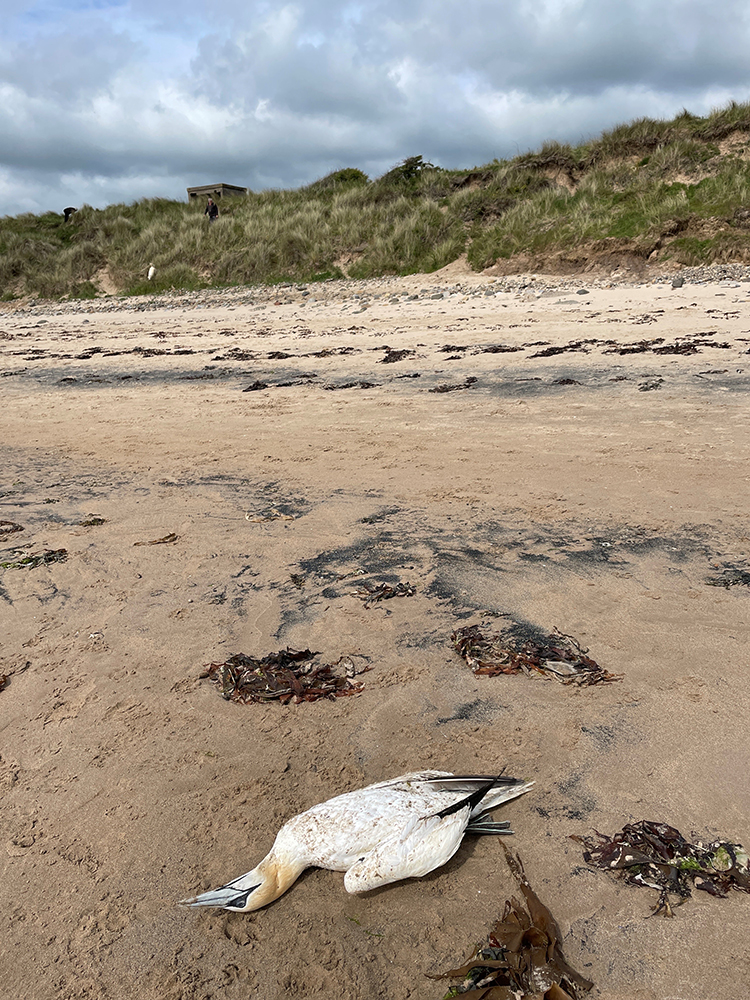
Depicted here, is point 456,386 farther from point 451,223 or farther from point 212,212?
point 212,212

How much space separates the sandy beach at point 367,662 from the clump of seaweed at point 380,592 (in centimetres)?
5

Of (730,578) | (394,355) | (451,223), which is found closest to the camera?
(730,578)

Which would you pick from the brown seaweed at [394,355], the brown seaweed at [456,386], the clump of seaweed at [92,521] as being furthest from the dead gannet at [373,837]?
the brown seaweed at [394,355]

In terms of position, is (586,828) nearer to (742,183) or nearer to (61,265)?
(742,183)

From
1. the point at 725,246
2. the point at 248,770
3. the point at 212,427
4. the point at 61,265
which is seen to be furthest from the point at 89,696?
the point at 61,265

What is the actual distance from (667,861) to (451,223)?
18532 millimetres

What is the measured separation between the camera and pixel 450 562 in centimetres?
402

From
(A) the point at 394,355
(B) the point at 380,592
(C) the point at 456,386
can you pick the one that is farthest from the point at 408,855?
(A) the point at 394,355

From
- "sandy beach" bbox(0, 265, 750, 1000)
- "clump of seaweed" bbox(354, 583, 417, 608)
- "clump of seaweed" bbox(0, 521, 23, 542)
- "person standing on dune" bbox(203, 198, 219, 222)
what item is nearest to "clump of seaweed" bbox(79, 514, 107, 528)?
"sandy beach" bbox(0, 265, 750, 1000)

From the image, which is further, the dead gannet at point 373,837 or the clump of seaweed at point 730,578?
the clump of seaweed at point 730,578

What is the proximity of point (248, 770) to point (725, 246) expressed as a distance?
15.0 meters

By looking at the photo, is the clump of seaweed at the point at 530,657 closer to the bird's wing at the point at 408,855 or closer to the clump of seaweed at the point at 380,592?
the clump of seaweed at the point at 380,592

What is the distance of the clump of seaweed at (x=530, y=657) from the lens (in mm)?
2918

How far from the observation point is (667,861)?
2045mm
